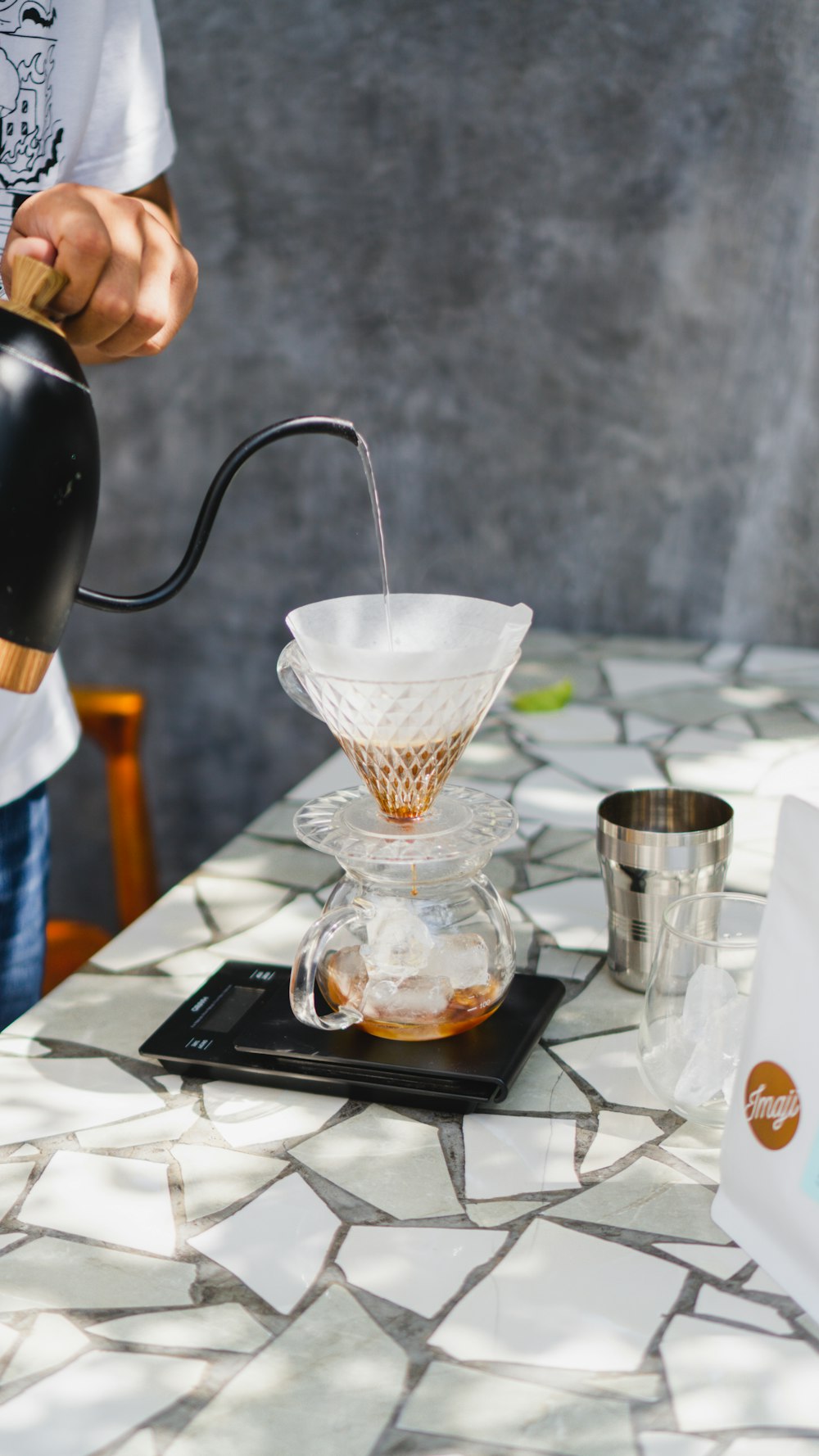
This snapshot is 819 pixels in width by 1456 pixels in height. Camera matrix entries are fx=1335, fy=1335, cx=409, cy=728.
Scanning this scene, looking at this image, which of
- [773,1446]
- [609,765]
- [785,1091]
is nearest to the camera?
[773,1446]

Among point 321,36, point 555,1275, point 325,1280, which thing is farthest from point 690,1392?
point 321,36

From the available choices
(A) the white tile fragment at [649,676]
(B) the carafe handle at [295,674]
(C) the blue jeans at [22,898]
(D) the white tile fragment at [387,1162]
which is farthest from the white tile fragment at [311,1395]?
(A) the white tile fragment at [649,676]

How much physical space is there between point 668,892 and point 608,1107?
221mm

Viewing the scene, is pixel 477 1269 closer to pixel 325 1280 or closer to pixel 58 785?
pixel 325 1280

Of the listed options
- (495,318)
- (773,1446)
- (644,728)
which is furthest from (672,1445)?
(495,318)

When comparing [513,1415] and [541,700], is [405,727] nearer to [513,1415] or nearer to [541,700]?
[513,1415]

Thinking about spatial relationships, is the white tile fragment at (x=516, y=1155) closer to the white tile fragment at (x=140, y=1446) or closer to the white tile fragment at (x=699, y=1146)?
the white tile fragment at (x=699, y=1146)

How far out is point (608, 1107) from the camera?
982 millimetres

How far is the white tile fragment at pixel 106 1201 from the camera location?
0.85 m

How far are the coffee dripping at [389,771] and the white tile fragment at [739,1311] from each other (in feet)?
0.95

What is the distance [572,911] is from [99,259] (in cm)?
74

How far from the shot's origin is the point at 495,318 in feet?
8.45

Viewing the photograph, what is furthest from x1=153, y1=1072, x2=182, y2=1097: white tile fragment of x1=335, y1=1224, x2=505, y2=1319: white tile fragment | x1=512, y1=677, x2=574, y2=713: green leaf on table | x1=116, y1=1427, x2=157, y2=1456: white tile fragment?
x1=512, y1=677, x2=574, y2=713: green leaf on table

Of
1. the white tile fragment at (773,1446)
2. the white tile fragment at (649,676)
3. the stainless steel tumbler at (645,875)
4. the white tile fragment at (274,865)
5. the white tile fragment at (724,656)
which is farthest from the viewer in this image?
the white tile fragment at (724,656)
